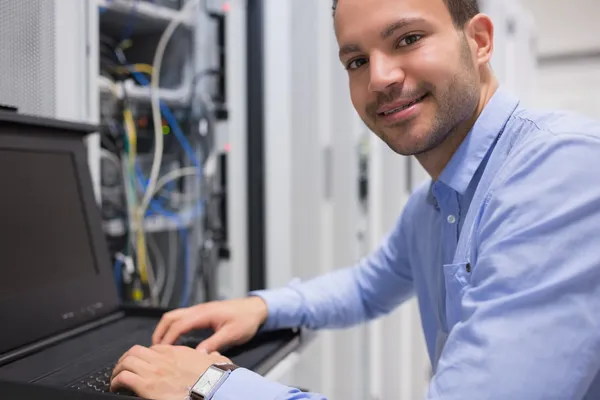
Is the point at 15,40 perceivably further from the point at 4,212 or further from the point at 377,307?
the point at 377,307

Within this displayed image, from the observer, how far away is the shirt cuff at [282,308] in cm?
105

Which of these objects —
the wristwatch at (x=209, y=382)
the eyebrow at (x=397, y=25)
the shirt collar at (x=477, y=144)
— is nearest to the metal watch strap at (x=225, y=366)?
the wristwatch at (x=209, y=382)

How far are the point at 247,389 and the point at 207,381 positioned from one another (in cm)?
6

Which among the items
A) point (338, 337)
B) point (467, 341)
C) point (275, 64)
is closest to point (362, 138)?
point (275, 64)

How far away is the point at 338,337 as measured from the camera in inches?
79.4

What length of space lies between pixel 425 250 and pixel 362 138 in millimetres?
1130

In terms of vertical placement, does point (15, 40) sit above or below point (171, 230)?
above

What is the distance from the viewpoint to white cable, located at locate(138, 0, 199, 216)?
159 centimetres

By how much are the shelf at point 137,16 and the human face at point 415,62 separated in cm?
78

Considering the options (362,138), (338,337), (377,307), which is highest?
(362,138)

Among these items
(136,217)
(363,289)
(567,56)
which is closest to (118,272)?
(136,217)

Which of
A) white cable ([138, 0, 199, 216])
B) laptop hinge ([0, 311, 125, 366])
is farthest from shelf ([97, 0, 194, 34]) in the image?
laptop hinge ([0, 311, 125, 366])

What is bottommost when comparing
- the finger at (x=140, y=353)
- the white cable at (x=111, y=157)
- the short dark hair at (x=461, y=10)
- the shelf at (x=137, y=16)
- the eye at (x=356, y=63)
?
the finger at (x=140, y=353)

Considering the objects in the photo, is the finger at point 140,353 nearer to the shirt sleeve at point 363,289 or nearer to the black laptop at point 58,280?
the black laptop at point 58,280
